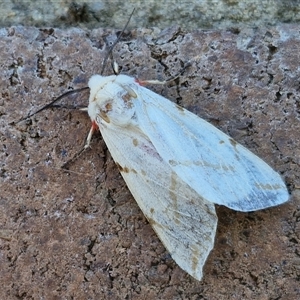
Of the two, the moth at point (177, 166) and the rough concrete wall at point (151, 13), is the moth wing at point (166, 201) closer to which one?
the moth at point (177, 166)

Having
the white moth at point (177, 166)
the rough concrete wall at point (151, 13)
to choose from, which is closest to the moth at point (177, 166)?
the white moth at point (177, 166)

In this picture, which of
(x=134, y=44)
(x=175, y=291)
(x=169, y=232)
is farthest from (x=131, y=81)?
(x=175, y=291)

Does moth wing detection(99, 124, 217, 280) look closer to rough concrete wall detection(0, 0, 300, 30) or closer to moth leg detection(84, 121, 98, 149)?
moth leg detection(84, 121, 98, 149)

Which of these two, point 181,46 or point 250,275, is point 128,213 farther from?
point 181,46

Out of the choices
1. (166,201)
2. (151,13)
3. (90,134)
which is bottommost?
(166,201)

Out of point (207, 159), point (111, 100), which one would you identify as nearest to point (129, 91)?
point (111, 100)

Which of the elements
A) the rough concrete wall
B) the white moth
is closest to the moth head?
the white moth

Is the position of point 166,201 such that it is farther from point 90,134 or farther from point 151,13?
point 151,13
